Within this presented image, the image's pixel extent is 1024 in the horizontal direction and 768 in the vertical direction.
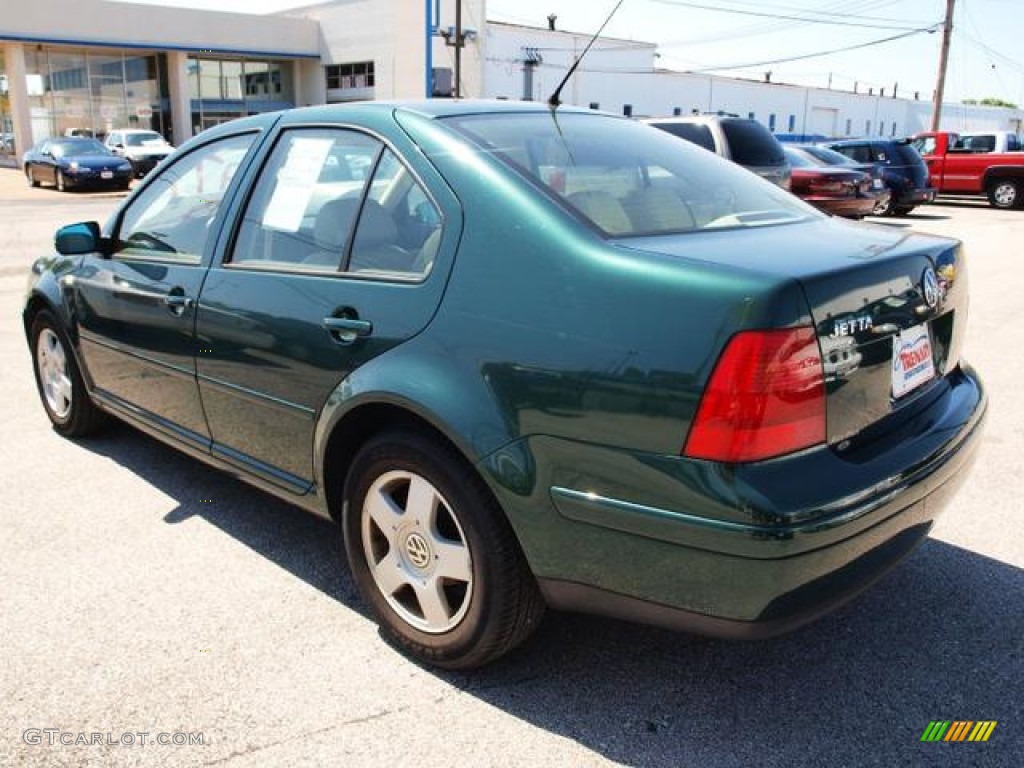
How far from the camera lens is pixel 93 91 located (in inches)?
1517

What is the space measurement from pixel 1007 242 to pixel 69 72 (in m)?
36.9

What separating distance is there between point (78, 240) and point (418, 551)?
2.29 meters

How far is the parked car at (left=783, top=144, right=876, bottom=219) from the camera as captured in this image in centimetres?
1479

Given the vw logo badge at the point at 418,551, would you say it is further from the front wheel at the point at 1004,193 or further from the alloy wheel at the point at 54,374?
the front wheel at the point at 1004,193

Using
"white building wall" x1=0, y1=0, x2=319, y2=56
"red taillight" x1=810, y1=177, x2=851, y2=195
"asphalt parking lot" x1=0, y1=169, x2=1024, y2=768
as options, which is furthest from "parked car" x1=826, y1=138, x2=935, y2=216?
"white building wall" x1=0, y1=0, x2=319, y2=56

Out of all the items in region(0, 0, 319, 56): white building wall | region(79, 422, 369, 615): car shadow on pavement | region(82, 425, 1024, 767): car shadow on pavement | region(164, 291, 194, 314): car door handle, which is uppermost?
region(0, 0, 319, 56): white building wall

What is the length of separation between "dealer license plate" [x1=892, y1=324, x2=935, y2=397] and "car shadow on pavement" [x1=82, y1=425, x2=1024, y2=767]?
33.4 inches

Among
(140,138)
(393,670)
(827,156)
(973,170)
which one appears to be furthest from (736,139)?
(140,138)

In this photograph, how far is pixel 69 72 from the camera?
37.6 metres

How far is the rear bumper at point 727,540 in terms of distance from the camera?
2.00 m

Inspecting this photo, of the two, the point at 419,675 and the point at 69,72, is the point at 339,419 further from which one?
the point at 69,72

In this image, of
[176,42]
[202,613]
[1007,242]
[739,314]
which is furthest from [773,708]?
[176,42]

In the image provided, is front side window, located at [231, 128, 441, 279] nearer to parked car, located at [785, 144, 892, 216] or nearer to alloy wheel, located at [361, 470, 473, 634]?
alloy wheel, located at [361, 470, 473, 634]

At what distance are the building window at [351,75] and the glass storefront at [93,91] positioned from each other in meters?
8.20
